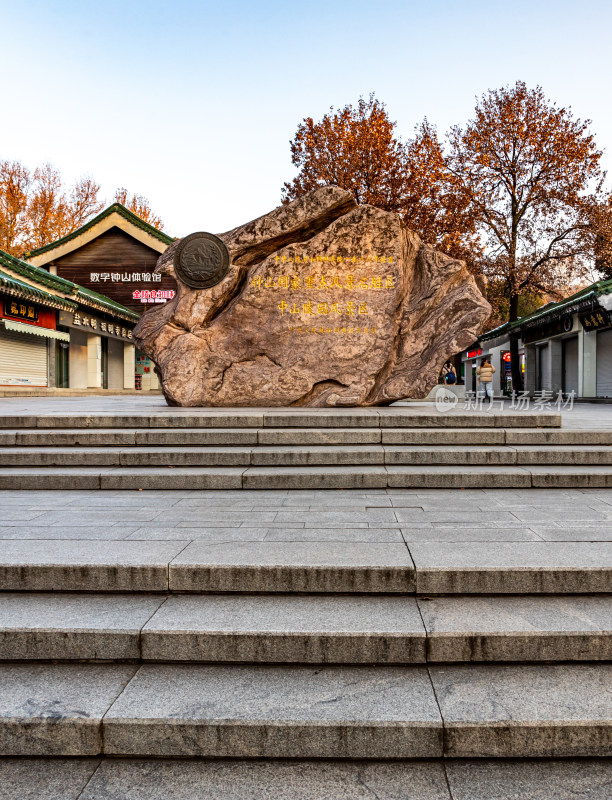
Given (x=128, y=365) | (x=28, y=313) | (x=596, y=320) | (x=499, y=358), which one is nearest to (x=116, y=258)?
(x=128, y=365)

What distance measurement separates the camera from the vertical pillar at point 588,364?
21078mm

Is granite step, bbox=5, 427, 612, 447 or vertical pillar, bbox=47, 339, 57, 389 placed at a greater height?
vertical pillar, bbox=47, 339, 57, 389

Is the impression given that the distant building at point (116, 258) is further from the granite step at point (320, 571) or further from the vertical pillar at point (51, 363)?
the granite step at point (320, 571)

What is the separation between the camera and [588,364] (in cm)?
2139

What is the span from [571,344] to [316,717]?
2552 centimetres

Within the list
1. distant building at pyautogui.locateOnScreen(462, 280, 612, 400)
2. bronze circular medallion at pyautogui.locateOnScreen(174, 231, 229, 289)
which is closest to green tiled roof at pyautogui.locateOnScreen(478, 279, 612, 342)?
distant building at pyautogui.locateOnScreen(462, 280, 612, 400)

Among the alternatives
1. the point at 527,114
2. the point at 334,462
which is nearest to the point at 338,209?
the point at 334,462

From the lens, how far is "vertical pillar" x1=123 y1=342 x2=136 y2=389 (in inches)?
1121

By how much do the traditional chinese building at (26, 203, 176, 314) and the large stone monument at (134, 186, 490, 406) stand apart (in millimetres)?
19736

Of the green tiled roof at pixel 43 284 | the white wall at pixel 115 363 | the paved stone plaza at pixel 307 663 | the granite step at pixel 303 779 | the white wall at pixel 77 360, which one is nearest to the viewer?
the granite step at pixel 303 779

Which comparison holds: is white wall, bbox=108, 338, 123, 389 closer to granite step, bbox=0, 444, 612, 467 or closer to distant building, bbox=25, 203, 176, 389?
distant building, bbox=25, 203, 176, 389

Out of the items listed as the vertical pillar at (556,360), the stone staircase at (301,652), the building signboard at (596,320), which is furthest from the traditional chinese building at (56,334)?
the vertical pillar at (556,360)

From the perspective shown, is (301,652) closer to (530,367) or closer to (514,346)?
(514,346)

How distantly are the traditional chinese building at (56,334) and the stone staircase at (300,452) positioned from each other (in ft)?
40.1
